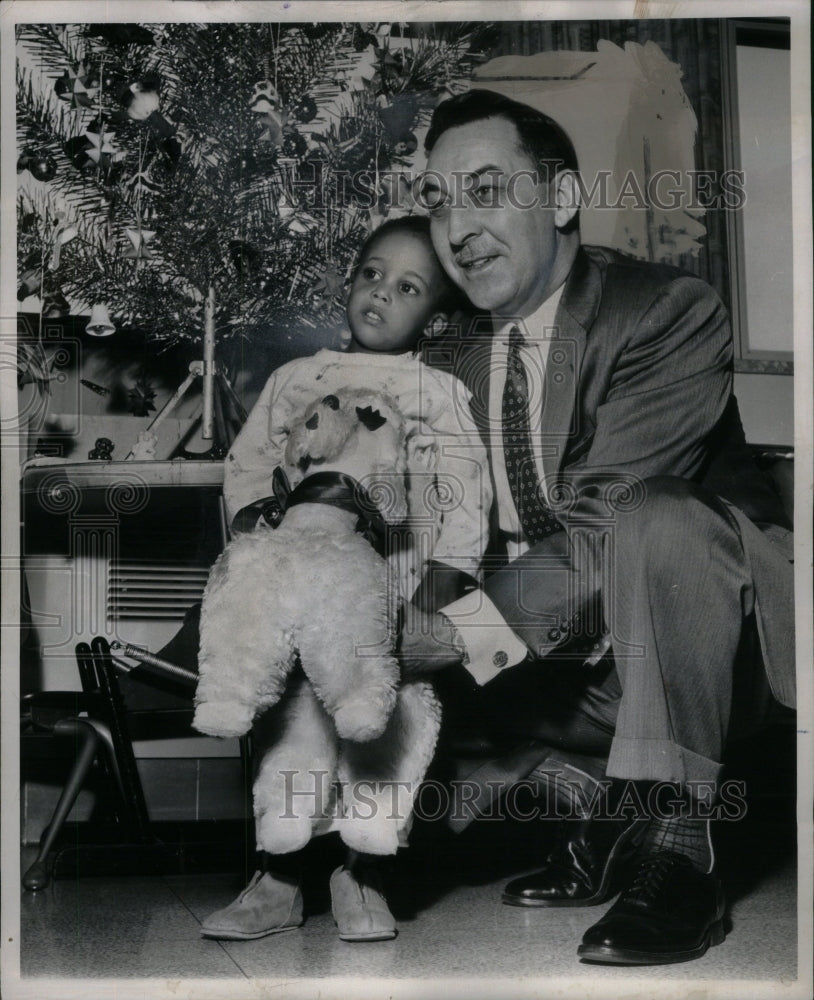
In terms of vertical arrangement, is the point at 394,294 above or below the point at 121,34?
below

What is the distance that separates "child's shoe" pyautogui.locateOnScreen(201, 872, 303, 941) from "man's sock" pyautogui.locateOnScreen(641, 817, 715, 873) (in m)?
0.84

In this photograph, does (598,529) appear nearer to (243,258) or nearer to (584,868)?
(584,868)

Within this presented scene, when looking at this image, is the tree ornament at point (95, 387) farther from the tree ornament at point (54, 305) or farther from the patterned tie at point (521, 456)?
the patterned tie at point (521, 456)

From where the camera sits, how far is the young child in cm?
267

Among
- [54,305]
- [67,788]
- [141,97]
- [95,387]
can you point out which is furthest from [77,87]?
[67,788]

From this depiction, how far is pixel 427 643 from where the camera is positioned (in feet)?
8.70

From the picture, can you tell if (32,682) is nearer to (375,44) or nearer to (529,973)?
(529,973)

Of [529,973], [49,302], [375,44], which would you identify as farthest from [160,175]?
[529,973]

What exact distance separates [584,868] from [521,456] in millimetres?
1009

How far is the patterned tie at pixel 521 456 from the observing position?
2.67m

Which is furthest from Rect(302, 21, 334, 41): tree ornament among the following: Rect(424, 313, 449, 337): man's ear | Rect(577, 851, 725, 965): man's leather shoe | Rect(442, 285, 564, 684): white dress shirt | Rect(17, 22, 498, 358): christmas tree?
Rect(577, 851, 725, 965): man's leather shoe

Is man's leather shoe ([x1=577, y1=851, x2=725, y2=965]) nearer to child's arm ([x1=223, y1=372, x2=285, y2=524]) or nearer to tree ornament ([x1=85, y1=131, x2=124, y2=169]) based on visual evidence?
child's arm ([x1=223, y1=372, x2=285, y2=524])

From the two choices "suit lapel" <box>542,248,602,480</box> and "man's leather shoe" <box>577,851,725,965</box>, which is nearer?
"man's leather shoe" <box>577,851,725,965</box>

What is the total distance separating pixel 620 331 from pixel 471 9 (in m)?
0.88
